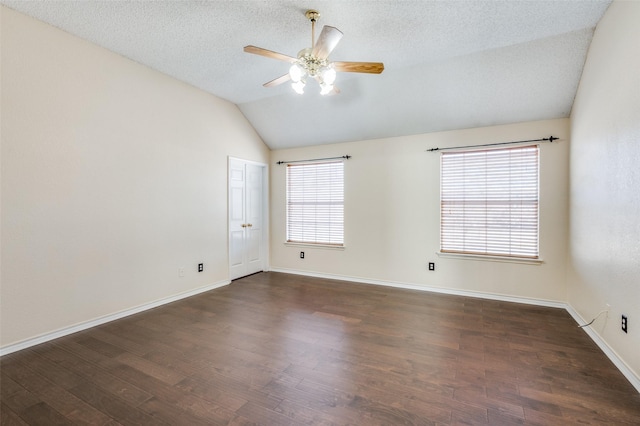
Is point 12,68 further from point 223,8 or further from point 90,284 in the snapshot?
point 90,284

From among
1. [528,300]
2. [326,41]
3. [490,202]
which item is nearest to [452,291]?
[528,300]

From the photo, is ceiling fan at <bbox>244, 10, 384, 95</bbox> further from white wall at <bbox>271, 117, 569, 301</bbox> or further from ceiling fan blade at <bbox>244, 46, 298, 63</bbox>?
white wall at <bbox>271, 117, 569, 301</bbox>

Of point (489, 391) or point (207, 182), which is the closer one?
point (489, 391)

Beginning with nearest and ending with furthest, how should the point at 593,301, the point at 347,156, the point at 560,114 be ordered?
the point at 593,301 < the point at 560,114 < the point at 347,156

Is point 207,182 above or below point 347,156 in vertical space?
below

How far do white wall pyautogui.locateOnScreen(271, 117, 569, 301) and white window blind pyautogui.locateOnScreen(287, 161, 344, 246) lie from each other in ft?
0.49

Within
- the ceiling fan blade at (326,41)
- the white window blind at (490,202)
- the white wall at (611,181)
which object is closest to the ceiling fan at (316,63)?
the ceiling fan blade at (326,41)

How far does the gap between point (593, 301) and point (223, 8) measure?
166 inches

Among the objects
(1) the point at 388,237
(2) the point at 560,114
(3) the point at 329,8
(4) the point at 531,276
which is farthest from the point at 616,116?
(1) the point at 388,237

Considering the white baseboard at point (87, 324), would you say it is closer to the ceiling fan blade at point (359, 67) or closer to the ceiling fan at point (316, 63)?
the ceiling fan at point (316, 63)

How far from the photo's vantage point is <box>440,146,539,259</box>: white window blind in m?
3.75

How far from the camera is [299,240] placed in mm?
5457

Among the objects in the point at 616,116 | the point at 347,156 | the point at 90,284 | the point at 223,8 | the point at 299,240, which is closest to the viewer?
the point at 616,116

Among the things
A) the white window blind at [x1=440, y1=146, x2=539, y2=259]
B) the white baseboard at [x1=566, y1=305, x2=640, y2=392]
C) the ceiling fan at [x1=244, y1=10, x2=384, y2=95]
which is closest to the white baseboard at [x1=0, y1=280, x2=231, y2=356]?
the ceiling fan at [x1=244, y1=10, x2=384, y2=95]
